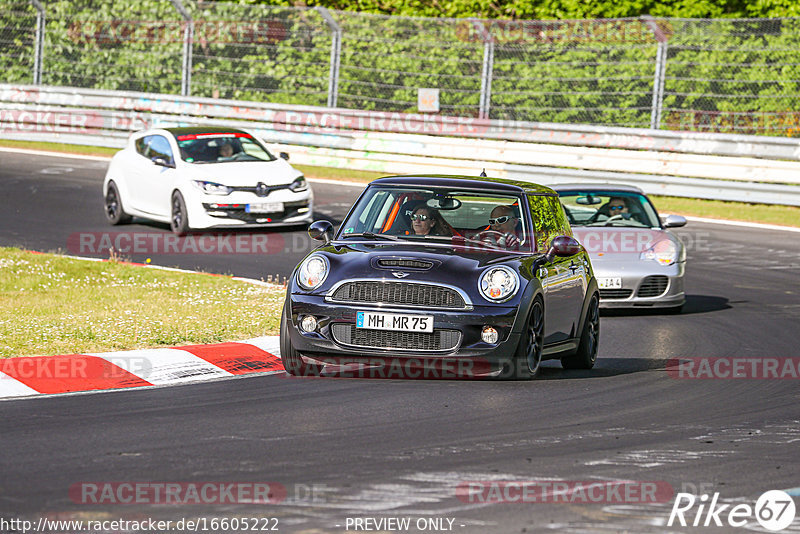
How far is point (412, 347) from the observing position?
9367 mm

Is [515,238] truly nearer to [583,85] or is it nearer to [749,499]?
[749,499]

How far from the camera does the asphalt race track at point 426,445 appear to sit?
6039mm

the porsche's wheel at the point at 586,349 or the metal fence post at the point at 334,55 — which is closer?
the porsche's wheel at the point at 586,349

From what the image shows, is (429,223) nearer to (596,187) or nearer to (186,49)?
(596,187)

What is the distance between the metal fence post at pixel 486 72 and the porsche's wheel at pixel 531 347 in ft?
55.0

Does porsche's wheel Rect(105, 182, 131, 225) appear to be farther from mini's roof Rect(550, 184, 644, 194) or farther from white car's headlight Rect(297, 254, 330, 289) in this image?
white car's headlight Rect(297, 254, 330, 289)

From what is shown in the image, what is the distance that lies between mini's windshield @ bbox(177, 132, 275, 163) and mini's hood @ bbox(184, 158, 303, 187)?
0.31 metres

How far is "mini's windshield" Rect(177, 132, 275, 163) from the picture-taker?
2005cm

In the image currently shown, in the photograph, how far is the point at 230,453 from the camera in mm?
7117

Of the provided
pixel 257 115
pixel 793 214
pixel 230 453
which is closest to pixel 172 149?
pixel 257 115

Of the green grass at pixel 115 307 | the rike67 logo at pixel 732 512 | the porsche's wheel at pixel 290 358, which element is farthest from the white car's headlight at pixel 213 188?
the rike67 logo at pixel 732 512

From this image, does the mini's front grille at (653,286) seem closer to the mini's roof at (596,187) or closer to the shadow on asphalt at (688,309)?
the shadow on asphalt at (688,309)

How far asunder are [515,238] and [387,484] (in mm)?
4229

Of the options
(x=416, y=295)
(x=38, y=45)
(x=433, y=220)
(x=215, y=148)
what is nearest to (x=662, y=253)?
(x=433, y=220)
